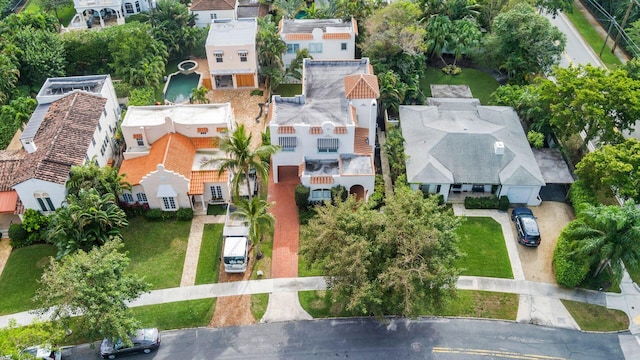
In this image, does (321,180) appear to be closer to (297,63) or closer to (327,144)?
(327,144)

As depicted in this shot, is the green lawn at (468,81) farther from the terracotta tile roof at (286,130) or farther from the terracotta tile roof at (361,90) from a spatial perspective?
the terracotta tile roof at (286,130)

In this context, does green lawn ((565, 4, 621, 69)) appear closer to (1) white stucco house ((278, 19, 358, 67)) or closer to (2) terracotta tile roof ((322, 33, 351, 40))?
(1) white stucco house ((278, 19, 358, 67))

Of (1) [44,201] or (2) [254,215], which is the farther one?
(1) [44,201]

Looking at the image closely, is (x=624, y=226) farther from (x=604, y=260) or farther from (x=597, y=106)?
(x=597, y=106)

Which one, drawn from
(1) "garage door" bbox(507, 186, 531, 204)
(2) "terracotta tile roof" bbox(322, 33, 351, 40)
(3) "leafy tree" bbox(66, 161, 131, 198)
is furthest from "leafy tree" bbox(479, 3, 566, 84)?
(3) "leafy tree" bbox(66, 161, 131, 198)

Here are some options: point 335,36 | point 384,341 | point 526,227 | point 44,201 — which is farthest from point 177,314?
point 335,36

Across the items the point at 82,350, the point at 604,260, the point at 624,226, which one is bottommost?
the point at 82,350

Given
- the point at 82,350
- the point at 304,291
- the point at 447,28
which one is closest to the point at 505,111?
the point at 447,28
